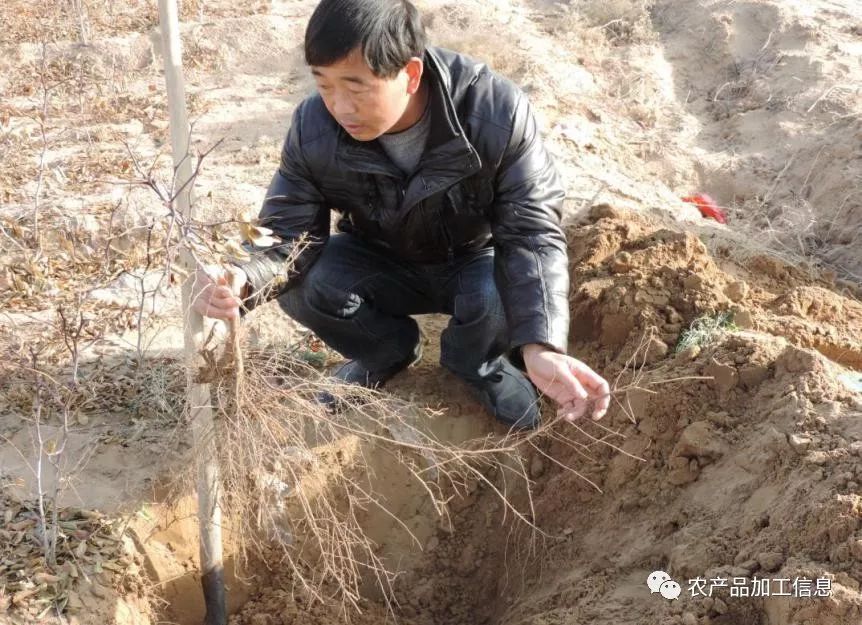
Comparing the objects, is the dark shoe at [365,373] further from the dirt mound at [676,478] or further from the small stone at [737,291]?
the small stone at [737,291]

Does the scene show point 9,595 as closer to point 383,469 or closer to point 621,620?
point 383,469

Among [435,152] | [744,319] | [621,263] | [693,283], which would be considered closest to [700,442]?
[744,319]

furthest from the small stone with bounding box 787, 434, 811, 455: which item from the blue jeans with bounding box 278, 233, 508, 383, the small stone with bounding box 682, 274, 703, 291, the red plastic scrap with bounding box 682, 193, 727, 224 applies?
the red plastic scrap with bounding box 682, 193, 727, 224

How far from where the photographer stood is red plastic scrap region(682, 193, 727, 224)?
4.55 m

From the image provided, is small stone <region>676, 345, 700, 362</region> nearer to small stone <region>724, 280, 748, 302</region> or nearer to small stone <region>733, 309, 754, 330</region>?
small stone <region>733, 309, 754, 330</region>

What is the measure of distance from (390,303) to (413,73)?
1.02 meters

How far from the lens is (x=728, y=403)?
2.55 meters

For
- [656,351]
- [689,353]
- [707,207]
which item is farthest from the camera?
[707,207]

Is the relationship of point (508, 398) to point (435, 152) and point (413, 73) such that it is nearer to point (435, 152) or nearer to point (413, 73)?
point (435, 152)

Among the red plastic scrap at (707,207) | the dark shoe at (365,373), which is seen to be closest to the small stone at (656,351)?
the dark shoe at (365,373)

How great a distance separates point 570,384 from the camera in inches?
84.6

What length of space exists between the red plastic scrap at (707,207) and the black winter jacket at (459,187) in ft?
7.33

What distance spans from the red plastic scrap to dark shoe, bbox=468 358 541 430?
6.52ft

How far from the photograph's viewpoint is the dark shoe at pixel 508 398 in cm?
301
